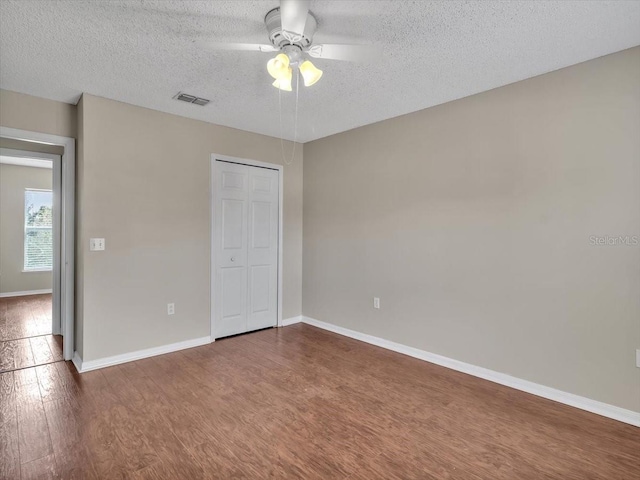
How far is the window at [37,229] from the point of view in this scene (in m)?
6.69

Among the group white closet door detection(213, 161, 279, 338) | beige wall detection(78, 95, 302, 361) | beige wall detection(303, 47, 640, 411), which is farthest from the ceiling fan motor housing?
white closet door detection(213, 161, 279, 338)

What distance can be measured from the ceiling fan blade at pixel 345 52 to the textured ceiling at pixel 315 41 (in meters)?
0.05

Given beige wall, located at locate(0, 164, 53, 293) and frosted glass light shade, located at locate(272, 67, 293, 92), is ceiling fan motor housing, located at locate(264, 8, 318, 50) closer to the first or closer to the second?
frosted glass light shade, located at locate(272, 67, 293, 92)

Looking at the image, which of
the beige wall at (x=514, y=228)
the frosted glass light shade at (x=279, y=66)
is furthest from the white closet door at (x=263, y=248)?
the frosted glass light shade at (x=279, y=66)

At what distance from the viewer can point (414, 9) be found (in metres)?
1.88

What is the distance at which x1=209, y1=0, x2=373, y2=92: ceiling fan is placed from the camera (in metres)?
1.73

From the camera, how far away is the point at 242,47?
7.45ft

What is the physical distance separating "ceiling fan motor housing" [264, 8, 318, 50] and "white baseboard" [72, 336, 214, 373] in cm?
306

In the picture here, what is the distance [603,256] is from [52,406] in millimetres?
4072

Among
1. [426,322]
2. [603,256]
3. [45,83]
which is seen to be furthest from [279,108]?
[603,256]

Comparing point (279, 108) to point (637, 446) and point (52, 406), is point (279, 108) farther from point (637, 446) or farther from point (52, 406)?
point (637, 446)

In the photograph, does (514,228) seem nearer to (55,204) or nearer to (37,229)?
(55,204)

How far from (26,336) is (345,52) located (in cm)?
481

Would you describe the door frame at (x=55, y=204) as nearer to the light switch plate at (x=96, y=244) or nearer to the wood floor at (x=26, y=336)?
the wood floor at (x=26, y=336)
